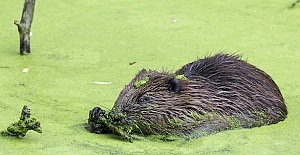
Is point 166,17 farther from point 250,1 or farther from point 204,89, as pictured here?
point 204,89

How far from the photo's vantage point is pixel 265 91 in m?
4.62

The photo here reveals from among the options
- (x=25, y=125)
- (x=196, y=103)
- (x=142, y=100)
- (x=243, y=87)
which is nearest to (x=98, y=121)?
(x=142, y=100)

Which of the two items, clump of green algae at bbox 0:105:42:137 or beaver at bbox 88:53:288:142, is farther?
beaver at bbox 88:53:288:142

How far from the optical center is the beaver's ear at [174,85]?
4.35 m

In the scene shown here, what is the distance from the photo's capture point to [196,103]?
4355 mm

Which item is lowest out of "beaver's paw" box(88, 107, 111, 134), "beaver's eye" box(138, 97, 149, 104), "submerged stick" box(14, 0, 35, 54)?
"beaver's paw" box(88, 107, 111, 134)

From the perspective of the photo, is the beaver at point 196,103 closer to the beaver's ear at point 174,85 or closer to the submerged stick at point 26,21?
the beaver's ear at point 174,85

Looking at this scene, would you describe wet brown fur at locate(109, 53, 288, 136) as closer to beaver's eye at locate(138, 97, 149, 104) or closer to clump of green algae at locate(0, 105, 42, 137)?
beaver's eye at locate(138, 97, 149, 104)

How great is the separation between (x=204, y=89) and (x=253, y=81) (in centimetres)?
35

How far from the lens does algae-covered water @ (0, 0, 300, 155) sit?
4.03 m

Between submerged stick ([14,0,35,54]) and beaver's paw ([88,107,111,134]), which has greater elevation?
submerged stick ([14,0,35,54])

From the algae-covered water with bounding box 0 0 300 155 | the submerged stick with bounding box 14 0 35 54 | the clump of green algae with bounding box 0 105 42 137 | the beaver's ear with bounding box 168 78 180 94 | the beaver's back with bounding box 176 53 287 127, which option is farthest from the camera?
the submerged stick with bounding box 14 0 35 54

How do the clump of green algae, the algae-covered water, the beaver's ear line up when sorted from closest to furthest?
the clump of green algae, the algae-covered water, the beaver's ear

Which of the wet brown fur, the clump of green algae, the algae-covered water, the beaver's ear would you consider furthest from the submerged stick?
the clump of green algae
